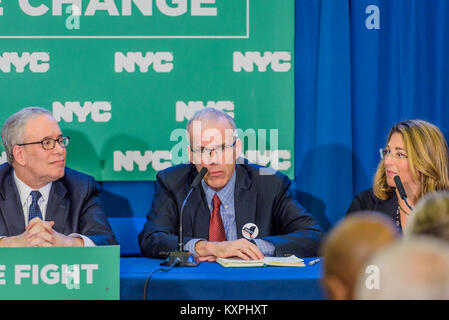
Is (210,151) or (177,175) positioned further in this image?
(177,175)

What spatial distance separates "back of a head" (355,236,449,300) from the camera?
49 centimetres

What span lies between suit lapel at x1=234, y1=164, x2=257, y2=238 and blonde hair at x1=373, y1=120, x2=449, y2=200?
2.71 ft

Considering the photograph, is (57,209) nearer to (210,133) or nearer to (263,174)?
(210,133)

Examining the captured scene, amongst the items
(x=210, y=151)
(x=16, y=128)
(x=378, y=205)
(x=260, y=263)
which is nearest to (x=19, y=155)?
(x=16, y=128)

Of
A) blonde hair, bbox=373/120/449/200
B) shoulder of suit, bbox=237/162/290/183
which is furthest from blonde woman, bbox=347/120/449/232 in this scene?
shoulder of suit, bbox=237/162/290/183

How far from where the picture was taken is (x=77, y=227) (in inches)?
114

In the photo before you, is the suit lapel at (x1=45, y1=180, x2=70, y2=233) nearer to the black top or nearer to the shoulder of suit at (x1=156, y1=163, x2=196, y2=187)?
the shoulder of suit at (x1=156, y1=163, x2=196, y2=187)

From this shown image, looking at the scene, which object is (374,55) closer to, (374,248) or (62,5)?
(62,5)

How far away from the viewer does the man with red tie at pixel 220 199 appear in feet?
9.47

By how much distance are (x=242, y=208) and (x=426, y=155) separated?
97 centimetres

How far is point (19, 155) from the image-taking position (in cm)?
288

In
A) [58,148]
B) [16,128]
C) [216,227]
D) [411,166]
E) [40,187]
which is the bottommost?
[216,227]
